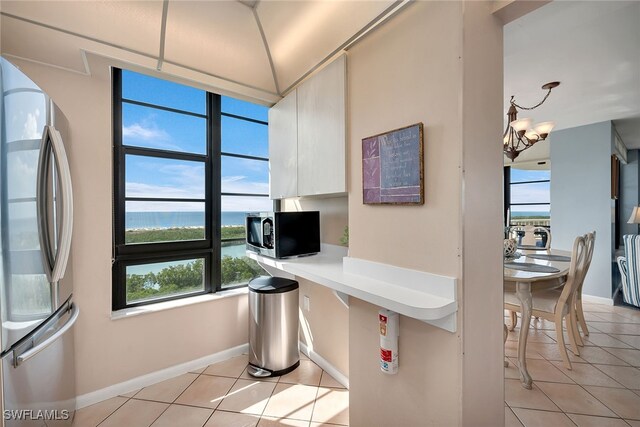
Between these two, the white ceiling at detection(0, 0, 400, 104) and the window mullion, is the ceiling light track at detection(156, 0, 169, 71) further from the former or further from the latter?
the window mullion

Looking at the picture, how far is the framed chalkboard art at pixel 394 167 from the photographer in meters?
1.24

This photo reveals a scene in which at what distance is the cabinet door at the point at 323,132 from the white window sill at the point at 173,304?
127 cm

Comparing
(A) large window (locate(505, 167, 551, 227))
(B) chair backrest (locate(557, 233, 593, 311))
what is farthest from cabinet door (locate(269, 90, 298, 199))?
Result: (A) large window (locate(505, 167, 551, 227))

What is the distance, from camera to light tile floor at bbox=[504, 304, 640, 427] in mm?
1753

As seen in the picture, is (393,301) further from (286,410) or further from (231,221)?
(231,221)

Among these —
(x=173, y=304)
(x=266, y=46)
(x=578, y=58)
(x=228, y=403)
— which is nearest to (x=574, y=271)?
(x=578, y=58)

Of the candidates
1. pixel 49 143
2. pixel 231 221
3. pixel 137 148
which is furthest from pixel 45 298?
pixel 231 221

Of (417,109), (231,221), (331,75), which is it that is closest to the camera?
(417,109)

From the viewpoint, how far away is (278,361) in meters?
2.26

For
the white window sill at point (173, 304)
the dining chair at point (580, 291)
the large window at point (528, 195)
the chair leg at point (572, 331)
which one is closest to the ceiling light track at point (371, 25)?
the white window sill at point (173, 304)

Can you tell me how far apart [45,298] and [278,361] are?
162 centimetres

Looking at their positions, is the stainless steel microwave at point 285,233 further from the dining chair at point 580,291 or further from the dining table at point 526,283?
the dining chair at point 580,291

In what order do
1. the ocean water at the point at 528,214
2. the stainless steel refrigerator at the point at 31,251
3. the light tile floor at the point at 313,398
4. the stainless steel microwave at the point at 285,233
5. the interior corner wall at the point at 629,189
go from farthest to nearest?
the ocean water at the point at 528,214 → the interior corner wall at the point at 629,189 → the stainless steel microwave at the point at 285,233 → the light tile floor at the point at 313,398 → the stainless steel refrigerator at the point at 31,251

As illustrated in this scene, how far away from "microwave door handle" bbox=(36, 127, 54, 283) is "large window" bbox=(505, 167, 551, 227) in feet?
25.7
